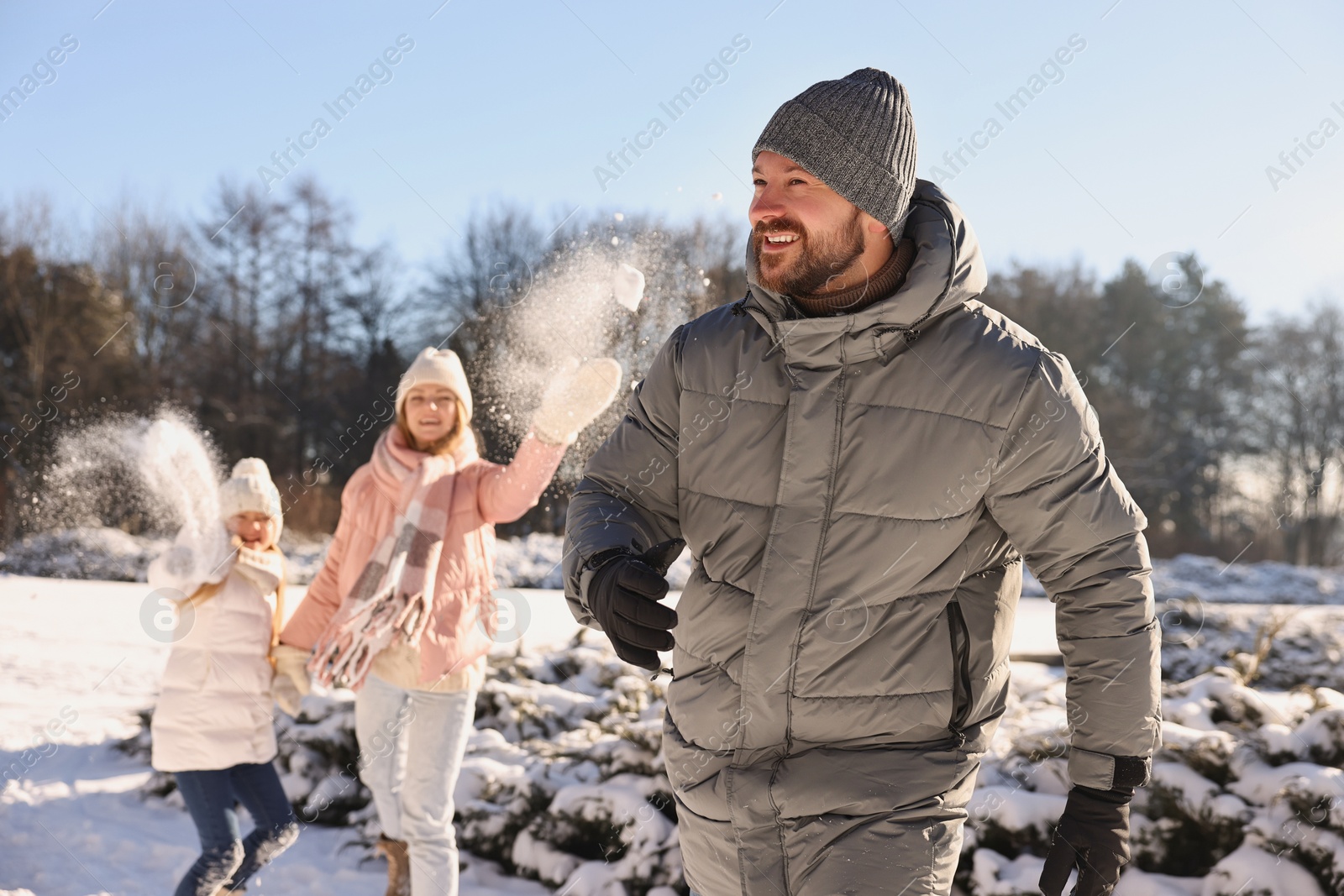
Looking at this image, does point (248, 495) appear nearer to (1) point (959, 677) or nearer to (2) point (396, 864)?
(2) point (396, 864)

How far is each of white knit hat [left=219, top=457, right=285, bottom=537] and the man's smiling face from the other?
2.39m

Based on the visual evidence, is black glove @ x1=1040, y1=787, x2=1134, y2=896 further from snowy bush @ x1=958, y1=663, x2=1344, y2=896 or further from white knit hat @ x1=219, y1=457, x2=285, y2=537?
white knit hat @ x1=219, y1=457, x2=285, y2=537

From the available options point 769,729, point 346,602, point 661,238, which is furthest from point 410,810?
point 661,238

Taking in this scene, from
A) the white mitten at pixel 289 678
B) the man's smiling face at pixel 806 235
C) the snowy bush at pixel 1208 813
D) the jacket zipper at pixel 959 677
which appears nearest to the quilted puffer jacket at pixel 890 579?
the jacket zipper at pixel 959 677

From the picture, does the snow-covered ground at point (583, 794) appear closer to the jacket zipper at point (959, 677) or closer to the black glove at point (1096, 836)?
the black glove at point (1096, 836)

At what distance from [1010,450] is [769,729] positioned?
0.65 metres

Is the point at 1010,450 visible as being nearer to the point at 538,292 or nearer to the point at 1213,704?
the point at 1213,704

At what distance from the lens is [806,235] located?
1.81 meters

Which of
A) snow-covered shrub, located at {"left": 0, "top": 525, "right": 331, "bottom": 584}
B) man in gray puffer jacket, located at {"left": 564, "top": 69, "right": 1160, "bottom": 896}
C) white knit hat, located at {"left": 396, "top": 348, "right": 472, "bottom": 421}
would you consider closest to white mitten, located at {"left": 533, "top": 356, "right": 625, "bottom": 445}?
white knit hat, located at {"left": 396, "top": 348, "right": 472, "bottom": 421}

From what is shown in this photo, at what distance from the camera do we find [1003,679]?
5.82 feet

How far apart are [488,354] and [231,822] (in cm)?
317

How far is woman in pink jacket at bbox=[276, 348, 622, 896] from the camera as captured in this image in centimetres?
309

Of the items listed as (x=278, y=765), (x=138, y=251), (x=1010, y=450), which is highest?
(x=138, y=251)

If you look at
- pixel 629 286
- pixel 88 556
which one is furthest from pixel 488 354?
pixel 88 556
